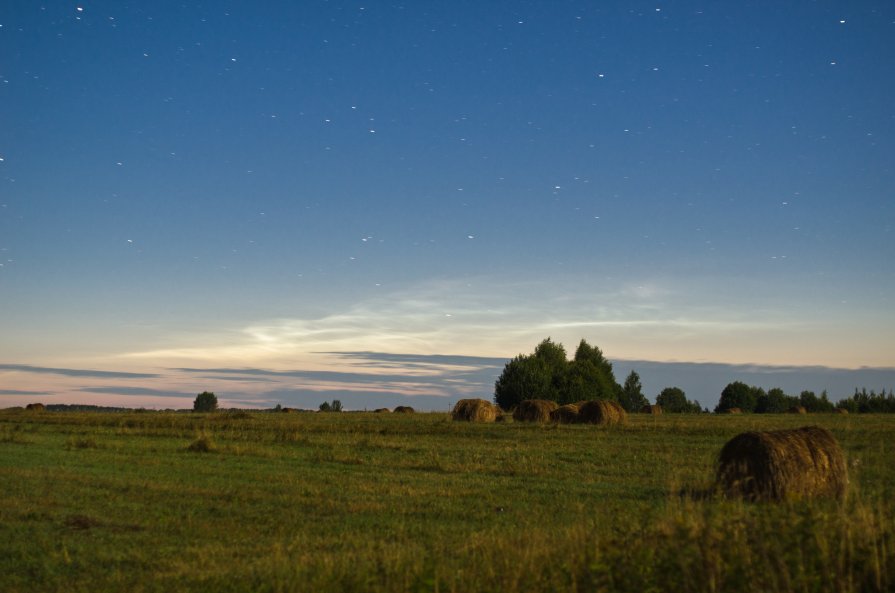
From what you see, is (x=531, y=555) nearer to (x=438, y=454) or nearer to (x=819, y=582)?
(x=819, y=582)

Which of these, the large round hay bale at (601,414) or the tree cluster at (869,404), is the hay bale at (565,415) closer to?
the large round hay bale at (601,414)

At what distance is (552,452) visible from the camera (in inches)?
1093

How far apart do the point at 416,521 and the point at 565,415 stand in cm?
3663

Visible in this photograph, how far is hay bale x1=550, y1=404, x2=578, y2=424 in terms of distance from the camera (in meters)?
49.3

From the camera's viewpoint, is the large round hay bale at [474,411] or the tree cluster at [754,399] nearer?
the large round hay bale at [474,411]

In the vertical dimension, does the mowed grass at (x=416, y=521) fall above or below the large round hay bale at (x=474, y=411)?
below

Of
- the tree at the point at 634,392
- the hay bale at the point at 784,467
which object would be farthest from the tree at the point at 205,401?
the hay bale at the point at 784,467

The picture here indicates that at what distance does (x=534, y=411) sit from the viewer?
172 ft

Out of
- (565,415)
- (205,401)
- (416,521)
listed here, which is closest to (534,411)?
(565,415)

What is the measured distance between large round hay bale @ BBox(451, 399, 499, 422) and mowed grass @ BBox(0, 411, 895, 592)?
866 inches

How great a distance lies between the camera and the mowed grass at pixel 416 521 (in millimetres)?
8820

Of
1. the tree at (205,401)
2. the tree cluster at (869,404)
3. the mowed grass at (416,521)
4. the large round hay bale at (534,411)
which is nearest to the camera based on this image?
the mowed grass at (416,521)

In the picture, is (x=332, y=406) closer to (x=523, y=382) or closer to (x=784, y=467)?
(x=523, y=382)

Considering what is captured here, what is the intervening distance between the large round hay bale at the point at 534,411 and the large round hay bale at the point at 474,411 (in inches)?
71.7
